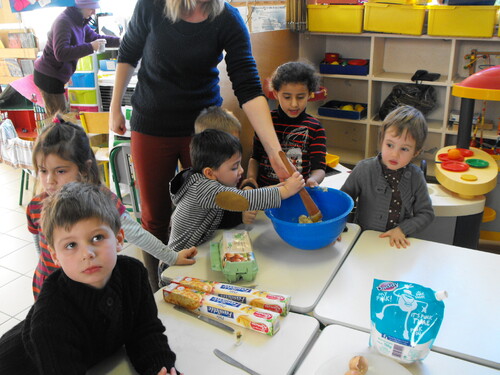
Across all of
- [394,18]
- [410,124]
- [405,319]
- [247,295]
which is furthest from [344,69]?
[405,319]

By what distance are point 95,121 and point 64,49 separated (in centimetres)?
55

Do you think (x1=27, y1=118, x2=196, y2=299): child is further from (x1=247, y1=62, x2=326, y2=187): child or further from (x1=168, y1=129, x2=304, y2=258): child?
(x1=247, y1=62, x2=326, y2=187): child

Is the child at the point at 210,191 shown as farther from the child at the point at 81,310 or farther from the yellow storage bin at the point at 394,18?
the yellow storage bin at the point at 394,18

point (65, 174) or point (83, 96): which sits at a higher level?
point (65, 174)

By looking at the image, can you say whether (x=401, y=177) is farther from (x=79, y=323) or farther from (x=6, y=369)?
(x=6, y=369)

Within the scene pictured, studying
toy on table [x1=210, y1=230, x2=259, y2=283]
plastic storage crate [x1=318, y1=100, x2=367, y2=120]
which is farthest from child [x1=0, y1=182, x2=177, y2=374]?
plastic storage crate [x1=318, y1=100, x2=367, y2=120]

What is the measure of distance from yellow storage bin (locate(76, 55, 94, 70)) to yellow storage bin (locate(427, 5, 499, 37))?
251 centimetres

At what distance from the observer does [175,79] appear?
68.4 inches

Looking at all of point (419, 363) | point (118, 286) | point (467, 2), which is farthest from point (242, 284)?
point (467, 2)

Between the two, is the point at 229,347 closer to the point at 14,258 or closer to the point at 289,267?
the point at 289,267

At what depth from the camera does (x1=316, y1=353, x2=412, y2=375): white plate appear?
2.95 ft

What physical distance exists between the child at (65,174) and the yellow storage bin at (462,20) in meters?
2.64

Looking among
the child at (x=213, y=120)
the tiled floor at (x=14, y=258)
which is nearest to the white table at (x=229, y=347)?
the child at (x=213, y=120)

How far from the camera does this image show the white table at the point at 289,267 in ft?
3.93
